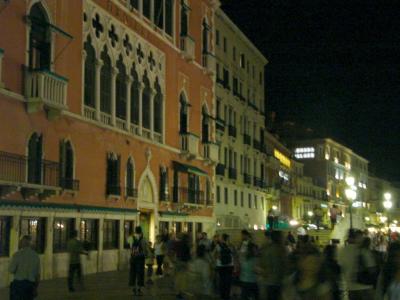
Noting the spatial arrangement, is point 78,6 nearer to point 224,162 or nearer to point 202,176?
point 202,176

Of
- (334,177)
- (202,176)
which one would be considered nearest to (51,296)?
(202,176)

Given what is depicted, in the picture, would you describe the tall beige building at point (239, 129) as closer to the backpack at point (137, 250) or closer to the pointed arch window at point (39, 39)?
the pointed arch window at point (39, 39)

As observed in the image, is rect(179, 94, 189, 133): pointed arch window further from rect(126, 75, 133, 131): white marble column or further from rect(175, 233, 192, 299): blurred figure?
rect(175, 233, 192, 299): blurred figure

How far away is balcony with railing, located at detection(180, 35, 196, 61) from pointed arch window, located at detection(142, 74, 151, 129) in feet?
16.0

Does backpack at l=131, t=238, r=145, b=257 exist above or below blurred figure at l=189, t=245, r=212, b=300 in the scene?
above

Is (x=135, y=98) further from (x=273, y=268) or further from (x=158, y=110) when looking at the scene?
(x=273, y=268)

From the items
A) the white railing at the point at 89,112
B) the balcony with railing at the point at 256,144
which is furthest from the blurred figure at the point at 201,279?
the balcony with railing at the point at 256,144

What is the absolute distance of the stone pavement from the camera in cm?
1952

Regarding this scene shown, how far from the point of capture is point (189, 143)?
128 ft

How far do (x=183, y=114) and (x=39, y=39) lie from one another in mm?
15319

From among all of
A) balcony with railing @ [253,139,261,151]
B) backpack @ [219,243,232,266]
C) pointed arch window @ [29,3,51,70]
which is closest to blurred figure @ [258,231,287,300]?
backpack @ [219,243,232,266]

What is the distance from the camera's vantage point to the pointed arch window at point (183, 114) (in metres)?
38.8

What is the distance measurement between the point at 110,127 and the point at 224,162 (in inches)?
806

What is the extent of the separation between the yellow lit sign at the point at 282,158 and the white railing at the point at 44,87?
49.1m
